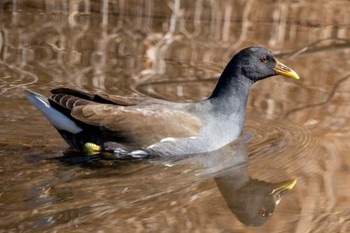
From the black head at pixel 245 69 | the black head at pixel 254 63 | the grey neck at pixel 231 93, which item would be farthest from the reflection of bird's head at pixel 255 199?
the black head at pixel 254 63

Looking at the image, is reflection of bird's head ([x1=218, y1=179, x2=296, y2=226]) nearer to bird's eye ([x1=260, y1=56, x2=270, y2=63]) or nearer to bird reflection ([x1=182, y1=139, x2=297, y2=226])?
bird reflection ([x1=182, y1=139, x2=297, y2=226])

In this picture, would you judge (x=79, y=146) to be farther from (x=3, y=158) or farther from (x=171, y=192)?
Answer: (x=171, y=192)

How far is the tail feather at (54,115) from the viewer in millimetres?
6984

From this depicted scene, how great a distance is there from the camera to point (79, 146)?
7055mm

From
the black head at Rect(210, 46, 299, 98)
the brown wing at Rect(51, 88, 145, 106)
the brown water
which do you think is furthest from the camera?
the black head at Rect(210, 46, 299, 98)

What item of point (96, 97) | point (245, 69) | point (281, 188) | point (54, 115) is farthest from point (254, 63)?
point (54, 115)

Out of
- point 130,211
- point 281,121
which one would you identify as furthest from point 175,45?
point 130,211

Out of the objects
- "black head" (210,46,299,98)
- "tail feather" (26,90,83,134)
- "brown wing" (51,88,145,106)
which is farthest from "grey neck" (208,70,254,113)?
"tail feather" (26,90,83,134)

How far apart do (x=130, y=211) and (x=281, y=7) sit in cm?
573

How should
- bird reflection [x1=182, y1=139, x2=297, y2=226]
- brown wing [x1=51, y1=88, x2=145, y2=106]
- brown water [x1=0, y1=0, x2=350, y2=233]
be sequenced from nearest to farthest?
brown water [x1=0, y1=0, x2=350, y2=233]
bird reflection [x1=182, y1=139, x2=297, y2=226]
brown wing [x1=51, y1=88, x2=145, y2=106]

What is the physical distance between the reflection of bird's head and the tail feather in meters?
1.37

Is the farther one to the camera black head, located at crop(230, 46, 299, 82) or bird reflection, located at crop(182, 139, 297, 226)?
black head, located at crop(230, 46, 299, 82)

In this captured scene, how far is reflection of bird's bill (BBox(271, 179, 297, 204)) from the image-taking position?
6.15m

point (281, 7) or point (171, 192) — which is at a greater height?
point (281, 7)
